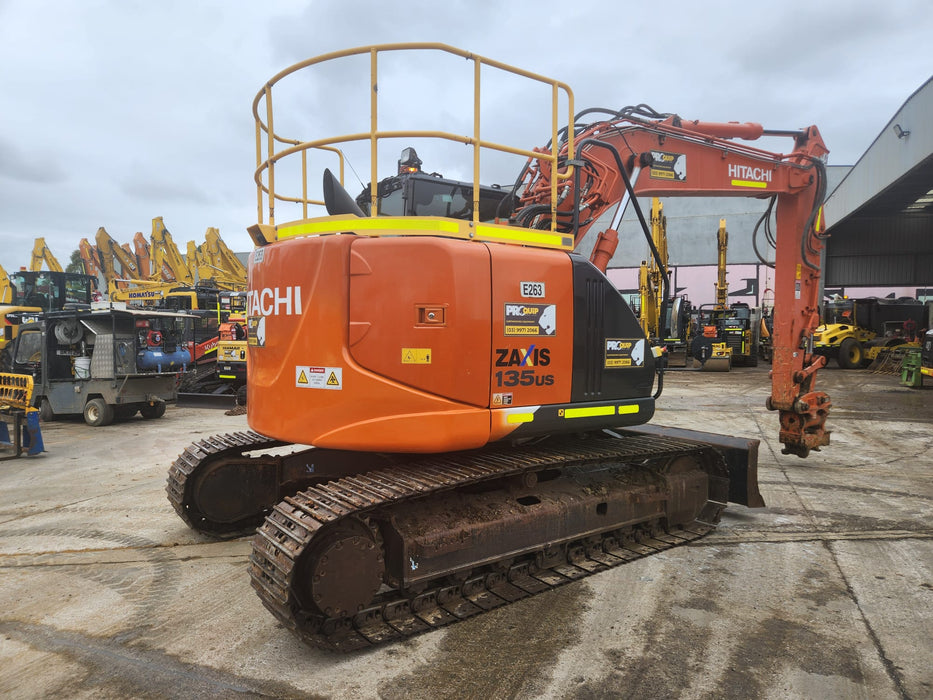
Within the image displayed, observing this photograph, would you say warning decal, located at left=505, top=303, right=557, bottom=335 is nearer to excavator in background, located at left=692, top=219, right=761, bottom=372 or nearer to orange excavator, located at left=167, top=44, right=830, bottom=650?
orange excavator, located at left=167, top=44, right=830, bottom=650

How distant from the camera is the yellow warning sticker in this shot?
3562mm

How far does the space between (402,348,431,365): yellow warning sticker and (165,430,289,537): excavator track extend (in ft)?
5.13

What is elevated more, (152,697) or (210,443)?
(210,443)

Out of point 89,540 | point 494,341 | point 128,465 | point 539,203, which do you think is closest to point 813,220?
point 539,203

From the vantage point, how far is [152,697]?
9.58 ft

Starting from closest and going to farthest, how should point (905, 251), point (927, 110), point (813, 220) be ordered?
point (813, 220) < point (927, 110) < point (905, 251)

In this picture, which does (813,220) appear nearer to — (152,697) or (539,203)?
(539,203)

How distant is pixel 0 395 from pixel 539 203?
8827 mm

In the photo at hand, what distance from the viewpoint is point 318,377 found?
3652 mm

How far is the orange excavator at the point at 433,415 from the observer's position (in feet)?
11.4

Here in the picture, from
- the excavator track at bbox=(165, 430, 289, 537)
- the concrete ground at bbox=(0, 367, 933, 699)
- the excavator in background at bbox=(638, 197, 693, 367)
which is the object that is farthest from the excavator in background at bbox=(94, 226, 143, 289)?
the excavator track at bbox=(165, 430, 289, 537)

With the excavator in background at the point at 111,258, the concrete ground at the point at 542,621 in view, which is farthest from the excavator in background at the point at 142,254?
the concrete ground at the point at 542,621

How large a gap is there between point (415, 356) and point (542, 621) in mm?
1718

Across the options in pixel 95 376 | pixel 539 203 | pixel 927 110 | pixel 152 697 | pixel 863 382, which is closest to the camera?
pixel 152 697
